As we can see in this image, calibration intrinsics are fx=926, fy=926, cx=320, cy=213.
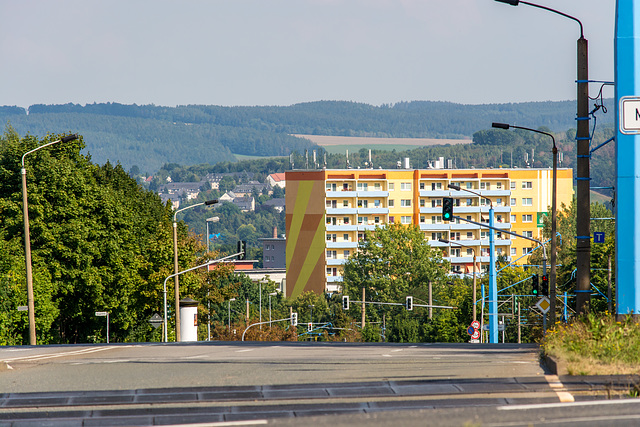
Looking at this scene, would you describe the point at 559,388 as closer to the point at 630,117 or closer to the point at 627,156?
the point at 627,156

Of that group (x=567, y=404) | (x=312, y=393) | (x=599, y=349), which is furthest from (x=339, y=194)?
(x=567, y=404)

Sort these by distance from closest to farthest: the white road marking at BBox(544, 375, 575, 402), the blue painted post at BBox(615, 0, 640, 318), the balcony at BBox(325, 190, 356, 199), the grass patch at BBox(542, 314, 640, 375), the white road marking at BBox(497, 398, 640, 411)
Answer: the white road marking at BBox(497, 398, 640, 411) < the white road marking at BBox(544, 375, 575, 402) < the grass patch at BBox(542, 314, 640, 375) < the blue painted post at BBox(615, 0, 640, 318) < the balcony at BBox(325, 190, 356, 199)

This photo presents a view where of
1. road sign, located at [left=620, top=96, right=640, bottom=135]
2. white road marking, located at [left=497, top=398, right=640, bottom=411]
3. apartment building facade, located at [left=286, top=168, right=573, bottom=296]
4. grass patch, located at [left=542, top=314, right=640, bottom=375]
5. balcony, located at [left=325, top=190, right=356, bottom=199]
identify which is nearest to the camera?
white road marking, located at [left=497, top=398, right=640, bottom=411]

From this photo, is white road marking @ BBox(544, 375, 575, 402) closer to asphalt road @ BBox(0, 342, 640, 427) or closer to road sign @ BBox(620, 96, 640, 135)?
asphalt road @ BBox(0, 342, 640, 427)

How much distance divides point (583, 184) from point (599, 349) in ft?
27.0

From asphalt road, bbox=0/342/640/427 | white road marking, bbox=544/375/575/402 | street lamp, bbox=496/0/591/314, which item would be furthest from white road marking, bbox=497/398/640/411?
street lamp, bbox=496/0/591/314

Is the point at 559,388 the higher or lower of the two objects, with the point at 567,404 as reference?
lower

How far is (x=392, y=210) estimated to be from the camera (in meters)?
166

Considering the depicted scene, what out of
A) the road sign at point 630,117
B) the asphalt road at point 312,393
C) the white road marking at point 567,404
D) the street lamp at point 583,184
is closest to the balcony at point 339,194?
the street lamp at point 583,184

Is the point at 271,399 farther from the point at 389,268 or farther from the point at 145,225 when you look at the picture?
the point at 389,268

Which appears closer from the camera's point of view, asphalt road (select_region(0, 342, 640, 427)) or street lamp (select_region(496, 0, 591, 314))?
asphalt road (select_region(0, 342, 640, 427))

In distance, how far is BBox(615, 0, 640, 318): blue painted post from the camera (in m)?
19.3

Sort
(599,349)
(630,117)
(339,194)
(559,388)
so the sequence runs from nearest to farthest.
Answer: (559,388) < (599,349) < (630,117) < (339,194)

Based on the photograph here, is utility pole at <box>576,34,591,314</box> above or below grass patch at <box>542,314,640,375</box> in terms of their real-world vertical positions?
above
